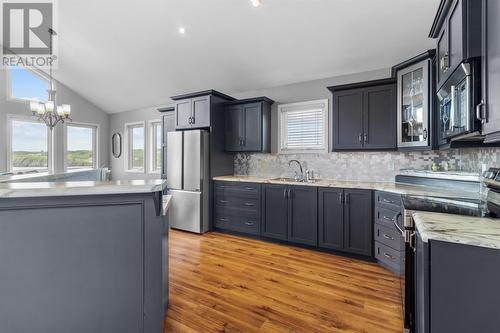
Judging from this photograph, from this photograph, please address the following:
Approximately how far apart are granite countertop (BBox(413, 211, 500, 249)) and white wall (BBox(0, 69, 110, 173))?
731 cm

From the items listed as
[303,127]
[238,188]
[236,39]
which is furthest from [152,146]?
[303,127]

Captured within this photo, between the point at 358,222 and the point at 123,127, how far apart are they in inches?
254

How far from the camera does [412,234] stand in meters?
1.48

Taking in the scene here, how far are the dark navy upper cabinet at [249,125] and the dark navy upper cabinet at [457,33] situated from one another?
2.51 metres

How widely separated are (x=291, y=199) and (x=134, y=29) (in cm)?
356

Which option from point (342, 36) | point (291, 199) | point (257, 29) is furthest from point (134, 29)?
point (291, 199)

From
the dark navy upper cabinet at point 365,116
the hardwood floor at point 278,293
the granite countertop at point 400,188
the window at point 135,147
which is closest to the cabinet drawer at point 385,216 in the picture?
the granite countertop at point 400,188

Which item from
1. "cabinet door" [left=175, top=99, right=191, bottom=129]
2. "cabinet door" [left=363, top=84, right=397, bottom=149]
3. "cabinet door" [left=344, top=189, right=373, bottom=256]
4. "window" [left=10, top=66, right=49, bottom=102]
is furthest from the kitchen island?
"window" [left=10, top=66, right=49, bottom=102]

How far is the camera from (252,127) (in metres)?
4.11

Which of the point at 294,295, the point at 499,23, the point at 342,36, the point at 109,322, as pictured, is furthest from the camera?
the point at 342,36

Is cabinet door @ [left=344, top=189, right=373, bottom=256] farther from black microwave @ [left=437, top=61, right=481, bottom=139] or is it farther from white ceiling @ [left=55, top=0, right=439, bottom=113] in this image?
white ceiling @ [left=55, top=0, right=439, bottom=113]

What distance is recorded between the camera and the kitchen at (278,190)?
1295 millimetres

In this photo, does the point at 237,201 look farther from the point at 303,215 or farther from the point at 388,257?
the point at 388,257

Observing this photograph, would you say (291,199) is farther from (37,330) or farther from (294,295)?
(37,330)
